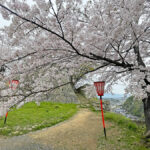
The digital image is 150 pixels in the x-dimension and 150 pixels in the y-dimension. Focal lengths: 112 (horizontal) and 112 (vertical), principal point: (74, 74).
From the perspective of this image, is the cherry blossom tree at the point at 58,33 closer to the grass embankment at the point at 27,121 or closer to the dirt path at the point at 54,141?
the grass embankment at the point at 27,121

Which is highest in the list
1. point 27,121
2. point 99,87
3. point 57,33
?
point 57,33

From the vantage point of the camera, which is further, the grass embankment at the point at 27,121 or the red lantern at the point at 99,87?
the grass embankment at the point at 27,121

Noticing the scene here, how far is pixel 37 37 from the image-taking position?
56.9 inches

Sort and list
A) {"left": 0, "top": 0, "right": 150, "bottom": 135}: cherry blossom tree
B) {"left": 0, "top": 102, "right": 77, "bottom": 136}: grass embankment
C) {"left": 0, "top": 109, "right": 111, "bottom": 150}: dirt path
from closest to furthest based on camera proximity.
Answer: {"left": 0, "top": 0, "right": 150, "bottom": 135}: cherry blossom tree → {"left": 0, "top": 109, "right": 111, "bottom": 150}: dirt path → {"left": 0, "top": 102, "right": 77, "bottom": 136}: grass embankment

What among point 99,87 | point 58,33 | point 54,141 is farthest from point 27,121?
point 58,33

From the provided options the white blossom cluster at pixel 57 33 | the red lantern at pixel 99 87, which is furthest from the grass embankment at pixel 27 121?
the red lantern at pixel 99 87

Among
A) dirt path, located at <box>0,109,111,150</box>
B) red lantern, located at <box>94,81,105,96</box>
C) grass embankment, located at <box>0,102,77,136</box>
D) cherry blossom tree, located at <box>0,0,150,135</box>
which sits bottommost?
dirt path, located at <box>0,109,111,150</box>

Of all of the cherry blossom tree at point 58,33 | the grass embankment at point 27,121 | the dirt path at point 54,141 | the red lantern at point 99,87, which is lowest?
the dirt path at point 54,141

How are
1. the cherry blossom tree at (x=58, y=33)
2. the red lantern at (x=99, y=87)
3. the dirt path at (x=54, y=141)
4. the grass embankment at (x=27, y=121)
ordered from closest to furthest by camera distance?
the cherry blossom tree at (x=58, y=33)
the dirt path at (x=54, y=141)
the red lantern at (x=99, y=87)
the grass embankment at (x=27, y=121)

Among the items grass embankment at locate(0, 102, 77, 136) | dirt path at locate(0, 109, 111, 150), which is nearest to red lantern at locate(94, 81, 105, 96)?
dirt path at locate(0, 109, 111, 150)

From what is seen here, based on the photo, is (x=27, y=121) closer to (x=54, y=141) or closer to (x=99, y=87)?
(x=54, y=141)

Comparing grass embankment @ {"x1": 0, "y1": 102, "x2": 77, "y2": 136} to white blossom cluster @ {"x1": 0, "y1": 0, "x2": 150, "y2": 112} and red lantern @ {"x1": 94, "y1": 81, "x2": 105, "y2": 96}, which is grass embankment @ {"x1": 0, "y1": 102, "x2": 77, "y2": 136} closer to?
white blossom cluster @ {"x1": 0, "y1": 0, "x2": 150, "y2": 112}

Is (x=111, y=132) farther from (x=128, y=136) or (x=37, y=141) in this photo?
(x=37, y=141)

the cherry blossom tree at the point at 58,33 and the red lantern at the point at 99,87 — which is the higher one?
the cherry blossom tree at the point at 58,33
